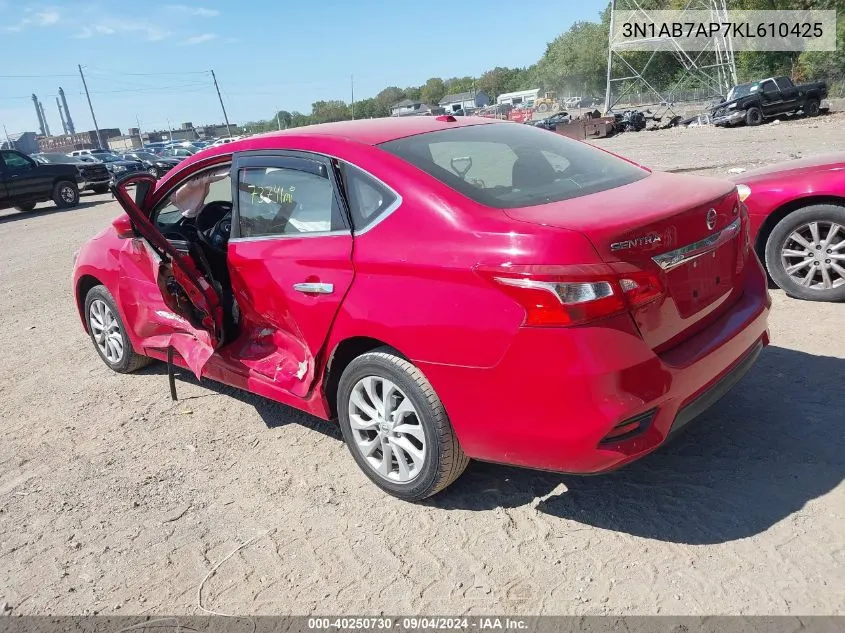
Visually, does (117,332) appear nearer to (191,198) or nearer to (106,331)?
(106,331)

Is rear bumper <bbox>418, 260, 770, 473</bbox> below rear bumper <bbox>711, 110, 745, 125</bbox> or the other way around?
the other way around

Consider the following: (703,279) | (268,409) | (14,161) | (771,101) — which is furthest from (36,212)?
(771,101)

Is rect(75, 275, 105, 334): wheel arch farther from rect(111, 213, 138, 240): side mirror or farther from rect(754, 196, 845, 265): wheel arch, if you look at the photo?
rect(754, 196, 845, 265): wheel arch

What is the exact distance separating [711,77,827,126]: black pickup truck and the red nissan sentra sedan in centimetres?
2644

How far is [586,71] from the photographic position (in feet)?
274

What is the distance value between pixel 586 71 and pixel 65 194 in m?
73.8

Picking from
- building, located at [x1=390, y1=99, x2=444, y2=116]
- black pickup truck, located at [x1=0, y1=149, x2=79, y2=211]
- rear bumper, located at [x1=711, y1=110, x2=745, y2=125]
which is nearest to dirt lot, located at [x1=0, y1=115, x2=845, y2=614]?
building, located at [x1=390, y1=99, x2=444, y2=116]

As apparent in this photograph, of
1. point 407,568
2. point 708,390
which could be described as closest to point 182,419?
point 407,568

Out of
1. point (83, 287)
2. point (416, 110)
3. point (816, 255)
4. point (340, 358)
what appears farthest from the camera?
point (416, 110)

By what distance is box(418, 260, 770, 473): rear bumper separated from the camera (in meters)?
2.55

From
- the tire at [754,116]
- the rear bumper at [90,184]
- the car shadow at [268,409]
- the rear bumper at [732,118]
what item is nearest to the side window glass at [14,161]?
the rear bumper at [90,184]

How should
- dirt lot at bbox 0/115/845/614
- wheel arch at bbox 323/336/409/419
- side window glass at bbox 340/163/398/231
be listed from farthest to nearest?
wheel arch at bbox 323/336/409/419 → side window glass at bbox 340/163/398/231 → dirt lot at bbox 0/115/845/614

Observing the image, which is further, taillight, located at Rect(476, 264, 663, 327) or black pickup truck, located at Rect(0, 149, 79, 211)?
black pickup truck, located at Rect(0, 149, 79, 211)

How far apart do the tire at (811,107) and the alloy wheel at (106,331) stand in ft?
95.0
